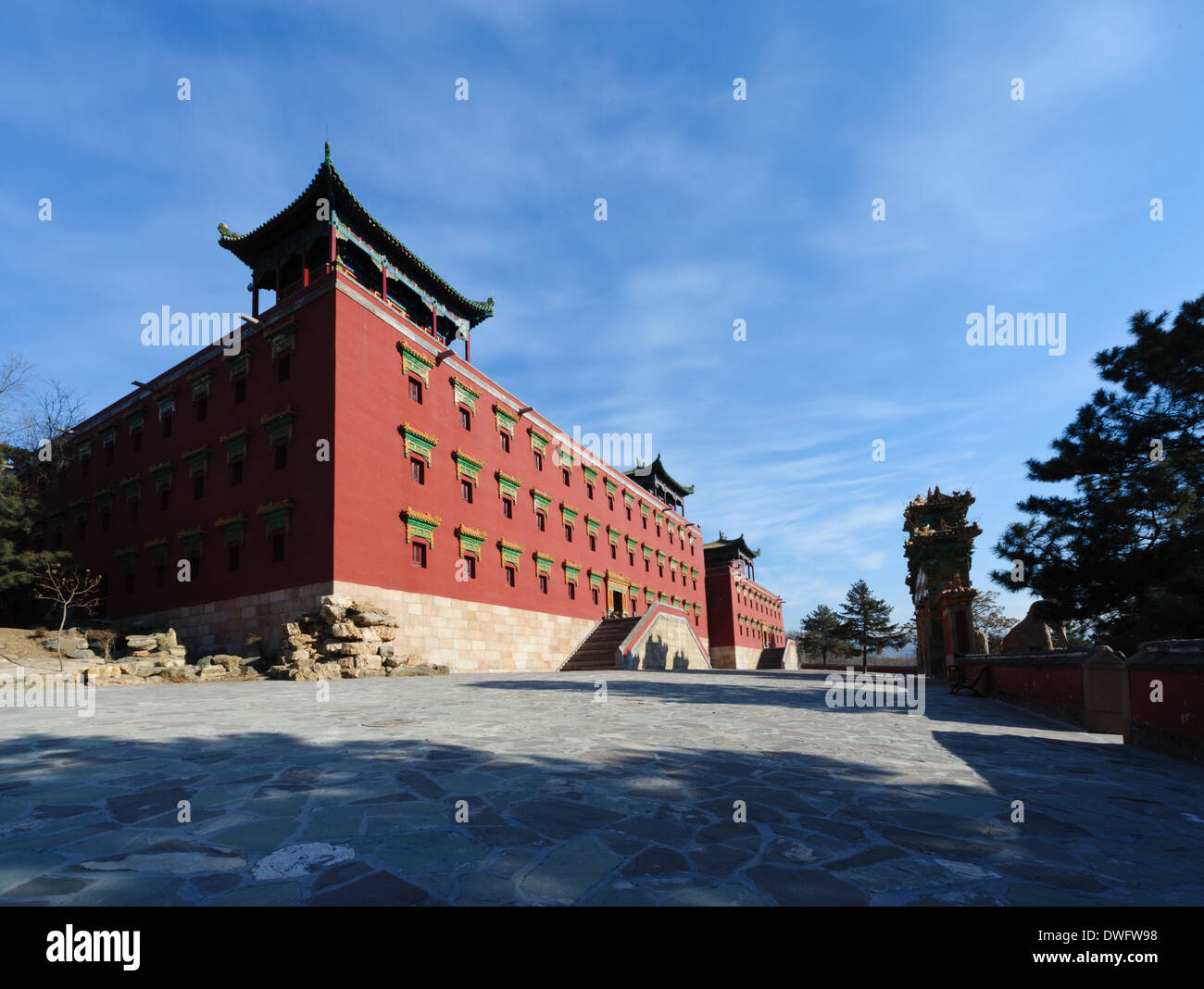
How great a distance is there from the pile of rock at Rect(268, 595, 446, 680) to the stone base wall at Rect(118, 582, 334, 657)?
0.56 meters

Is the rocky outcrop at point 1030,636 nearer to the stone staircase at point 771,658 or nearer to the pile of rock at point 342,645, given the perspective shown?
the pile of rock at point 342,645

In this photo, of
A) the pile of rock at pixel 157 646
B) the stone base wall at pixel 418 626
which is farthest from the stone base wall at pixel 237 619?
the pile of rock at pixel 157 646

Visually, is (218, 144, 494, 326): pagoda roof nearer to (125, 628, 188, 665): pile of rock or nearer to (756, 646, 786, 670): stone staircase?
(125, 628, 188, 665): pile of rock

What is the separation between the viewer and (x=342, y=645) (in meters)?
15.3

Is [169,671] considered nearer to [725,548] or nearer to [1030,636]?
[1030,636]

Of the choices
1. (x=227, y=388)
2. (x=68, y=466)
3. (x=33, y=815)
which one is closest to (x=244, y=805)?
(x=33, y=815)

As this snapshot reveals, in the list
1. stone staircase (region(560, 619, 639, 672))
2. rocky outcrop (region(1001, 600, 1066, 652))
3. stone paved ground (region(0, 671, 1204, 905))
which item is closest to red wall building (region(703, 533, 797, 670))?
stone staircase (region(560, 619, 639, 672))

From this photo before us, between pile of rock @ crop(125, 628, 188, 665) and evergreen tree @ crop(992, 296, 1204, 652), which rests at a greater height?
evergreen tree @ crop(992, 296, 1204, 652)

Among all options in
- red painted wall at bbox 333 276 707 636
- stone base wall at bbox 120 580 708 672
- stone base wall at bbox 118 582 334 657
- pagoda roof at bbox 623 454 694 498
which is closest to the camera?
stone base wall at bbox 118 582 334 657

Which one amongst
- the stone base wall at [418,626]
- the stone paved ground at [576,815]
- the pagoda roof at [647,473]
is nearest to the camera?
the stone paved ground at [576,815]

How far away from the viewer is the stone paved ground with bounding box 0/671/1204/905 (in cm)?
252

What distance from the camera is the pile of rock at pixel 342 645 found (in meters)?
14.8

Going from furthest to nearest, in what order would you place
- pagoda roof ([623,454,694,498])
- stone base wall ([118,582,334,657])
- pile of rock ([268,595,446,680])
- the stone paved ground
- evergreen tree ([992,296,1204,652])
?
pagoda roof ([623,454,694,498]) → stone base wall ([118,582,334,657]) → pile of rock ([268,595,446,680]) → evergreen tree ([992,296,1204,652]) → the stone paved ground

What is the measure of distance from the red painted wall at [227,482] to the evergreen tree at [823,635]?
157ft
